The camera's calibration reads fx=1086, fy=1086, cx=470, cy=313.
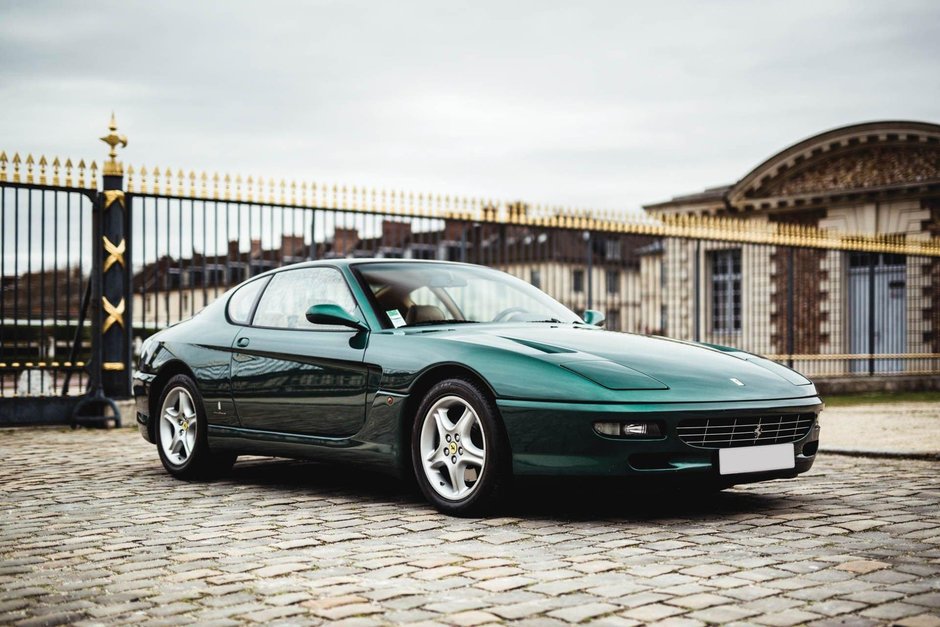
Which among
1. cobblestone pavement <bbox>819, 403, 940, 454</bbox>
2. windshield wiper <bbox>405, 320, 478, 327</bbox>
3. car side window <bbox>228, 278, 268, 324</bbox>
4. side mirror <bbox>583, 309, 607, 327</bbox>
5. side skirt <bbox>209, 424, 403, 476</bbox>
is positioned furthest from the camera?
cobblestone pavement <bbox>819, 403, 940, 454</bbox>

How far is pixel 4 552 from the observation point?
469 cm

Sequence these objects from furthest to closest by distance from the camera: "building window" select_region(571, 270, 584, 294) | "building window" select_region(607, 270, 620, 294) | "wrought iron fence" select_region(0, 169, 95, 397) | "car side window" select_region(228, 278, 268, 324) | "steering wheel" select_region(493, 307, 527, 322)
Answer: "building window" select_region(607, 270, 620, 294) → "building window" select_region(571, 270, 584, 294) → "wrought iron fence" select_region(0, 169, 95, 397) → "car side window" select_region(228, 278, 268, 324) → "steering wheel" select_region(493, 307, 527, 322)

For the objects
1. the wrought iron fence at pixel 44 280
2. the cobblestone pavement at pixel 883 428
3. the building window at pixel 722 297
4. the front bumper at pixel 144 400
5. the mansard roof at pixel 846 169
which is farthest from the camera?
the mansard roof at pixel 846 169

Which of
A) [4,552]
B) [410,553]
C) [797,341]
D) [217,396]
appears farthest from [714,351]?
[797,341]

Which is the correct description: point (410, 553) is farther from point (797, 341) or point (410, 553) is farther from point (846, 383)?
point (797, 341)

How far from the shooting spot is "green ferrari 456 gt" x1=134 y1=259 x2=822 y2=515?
198 inches

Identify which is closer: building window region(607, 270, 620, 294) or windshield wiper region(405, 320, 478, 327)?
windshield wiper region(405, 320, 478, 327)

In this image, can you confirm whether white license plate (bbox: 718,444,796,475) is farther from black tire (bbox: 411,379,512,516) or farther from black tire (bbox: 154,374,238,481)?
black tire (bbox: 154,374,238,481)

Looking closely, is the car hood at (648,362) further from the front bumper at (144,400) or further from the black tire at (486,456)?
the front bumper at (144,400)

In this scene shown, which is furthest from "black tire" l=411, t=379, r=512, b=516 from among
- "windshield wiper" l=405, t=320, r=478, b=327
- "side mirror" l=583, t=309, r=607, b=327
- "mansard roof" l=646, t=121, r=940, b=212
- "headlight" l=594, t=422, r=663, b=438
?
"mansard roof" l=646, t=121, r=940, b=212

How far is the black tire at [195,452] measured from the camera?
6977 millimetres

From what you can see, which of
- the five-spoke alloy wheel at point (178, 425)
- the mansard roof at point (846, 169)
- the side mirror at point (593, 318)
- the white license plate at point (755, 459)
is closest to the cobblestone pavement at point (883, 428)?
the side mirror at point (593, 318)

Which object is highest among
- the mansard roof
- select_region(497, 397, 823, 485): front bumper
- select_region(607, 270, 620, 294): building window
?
the mansard roof

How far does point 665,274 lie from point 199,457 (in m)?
12.1
